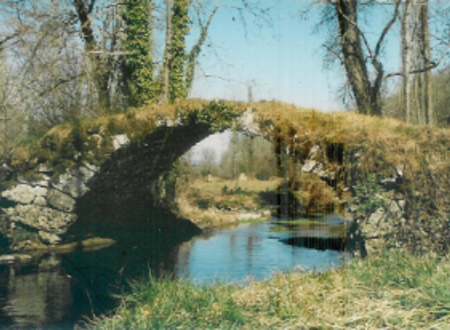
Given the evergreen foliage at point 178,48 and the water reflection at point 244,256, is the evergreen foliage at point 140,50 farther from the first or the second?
the water reflection at point 244,256

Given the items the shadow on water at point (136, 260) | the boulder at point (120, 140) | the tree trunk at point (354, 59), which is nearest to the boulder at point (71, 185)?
the shadow on water at point (136, 260)

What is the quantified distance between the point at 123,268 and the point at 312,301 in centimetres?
542

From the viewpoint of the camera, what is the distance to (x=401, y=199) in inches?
350

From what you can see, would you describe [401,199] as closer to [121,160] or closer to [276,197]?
[121,160]

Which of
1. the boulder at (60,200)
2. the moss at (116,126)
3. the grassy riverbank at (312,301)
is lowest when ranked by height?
the grassy riverbank at (312,301)

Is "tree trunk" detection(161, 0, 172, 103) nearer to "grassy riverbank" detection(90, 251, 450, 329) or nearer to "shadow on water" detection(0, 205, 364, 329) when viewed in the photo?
"shadow on water" detection(0, 205, 364, 329)

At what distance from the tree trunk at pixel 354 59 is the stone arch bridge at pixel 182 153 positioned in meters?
3.33

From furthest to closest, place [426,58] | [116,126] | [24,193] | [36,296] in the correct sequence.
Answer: [426,58] → [24,193] → [116,126] → [36,296]

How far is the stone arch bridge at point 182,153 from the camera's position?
29.2ft

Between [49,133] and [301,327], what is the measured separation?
8.16m

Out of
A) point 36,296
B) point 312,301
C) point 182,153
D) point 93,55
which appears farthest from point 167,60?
point 312,301

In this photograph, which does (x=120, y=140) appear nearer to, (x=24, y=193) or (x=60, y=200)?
(x=60, y=200)

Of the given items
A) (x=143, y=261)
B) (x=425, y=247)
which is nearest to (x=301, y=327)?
(x=425, y=247)

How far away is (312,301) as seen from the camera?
6586mm
